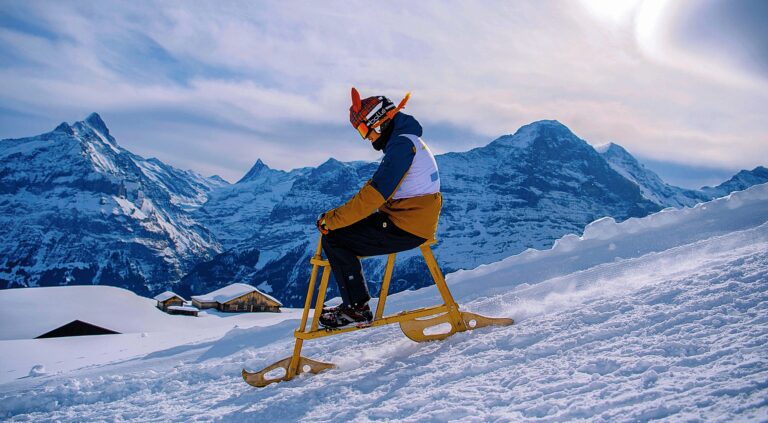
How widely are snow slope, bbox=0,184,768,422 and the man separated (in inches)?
27.4

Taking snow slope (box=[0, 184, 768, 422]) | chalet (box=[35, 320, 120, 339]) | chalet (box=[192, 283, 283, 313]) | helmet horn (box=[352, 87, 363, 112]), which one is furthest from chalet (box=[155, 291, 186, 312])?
helmet horn (box=[352, 87, 363, 112])

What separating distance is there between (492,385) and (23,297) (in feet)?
182

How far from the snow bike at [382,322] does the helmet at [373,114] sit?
124 centimetres

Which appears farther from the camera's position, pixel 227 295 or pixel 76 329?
pixel 227 295

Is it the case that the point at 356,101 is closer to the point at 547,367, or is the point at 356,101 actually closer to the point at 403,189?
the point at 403,189

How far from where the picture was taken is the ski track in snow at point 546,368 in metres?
3.37

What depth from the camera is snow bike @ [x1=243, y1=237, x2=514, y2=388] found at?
214 inches

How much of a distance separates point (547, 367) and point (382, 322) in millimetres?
1828

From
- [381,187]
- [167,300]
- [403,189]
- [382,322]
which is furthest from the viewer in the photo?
[167,300]

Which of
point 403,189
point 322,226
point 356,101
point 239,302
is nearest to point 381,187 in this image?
point 403,189

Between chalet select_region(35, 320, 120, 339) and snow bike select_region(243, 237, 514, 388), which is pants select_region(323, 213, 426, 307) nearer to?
snow bike select_region(243, 237, 514, 388)

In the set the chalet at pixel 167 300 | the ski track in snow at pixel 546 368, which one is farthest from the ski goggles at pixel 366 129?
the chalet at pixel 167 300

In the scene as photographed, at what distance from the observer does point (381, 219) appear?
5449 millimetres

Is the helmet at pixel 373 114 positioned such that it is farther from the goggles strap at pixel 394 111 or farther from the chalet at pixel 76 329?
the chalet at pixel 76 329
